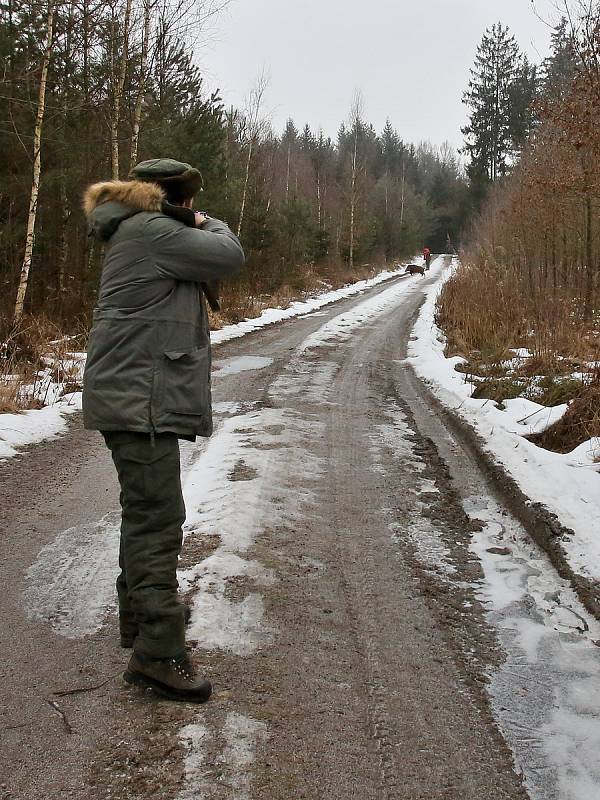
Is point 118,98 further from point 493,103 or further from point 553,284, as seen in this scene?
point 493,103

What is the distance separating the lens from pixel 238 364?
10.6 m

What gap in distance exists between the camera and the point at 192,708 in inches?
95.7

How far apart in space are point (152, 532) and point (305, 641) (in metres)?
0.91

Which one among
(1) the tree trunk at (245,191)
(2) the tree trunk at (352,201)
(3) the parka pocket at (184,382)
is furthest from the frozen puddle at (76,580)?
(2) the tree trunk at (352,201)

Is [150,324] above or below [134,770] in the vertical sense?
above

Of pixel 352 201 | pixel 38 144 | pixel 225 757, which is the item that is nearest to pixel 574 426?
pixel 225 757

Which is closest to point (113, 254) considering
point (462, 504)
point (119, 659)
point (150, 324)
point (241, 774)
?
point (150, 324)

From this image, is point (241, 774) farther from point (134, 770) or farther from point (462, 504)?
point (462, 504)

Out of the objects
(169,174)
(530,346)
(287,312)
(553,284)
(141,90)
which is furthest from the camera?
(287,312)

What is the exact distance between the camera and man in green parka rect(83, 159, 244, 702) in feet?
7.95

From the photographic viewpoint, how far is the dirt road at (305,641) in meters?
2.16

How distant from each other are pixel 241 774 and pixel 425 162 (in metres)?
119

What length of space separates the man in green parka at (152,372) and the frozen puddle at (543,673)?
117 centimetres

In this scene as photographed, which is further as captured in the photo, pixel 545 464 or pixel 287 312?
pixel 287 312
